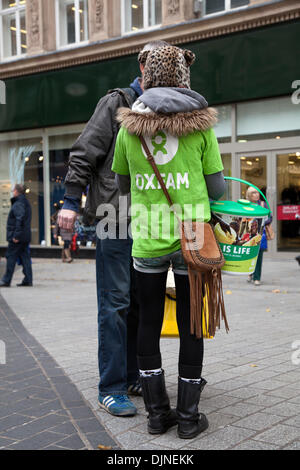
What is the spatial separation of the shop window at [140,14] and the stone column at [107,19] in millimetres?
171

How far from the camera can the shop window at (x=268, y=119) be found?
1367 cm

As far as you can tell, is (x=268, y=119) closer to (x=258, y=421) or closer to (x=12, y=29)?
(x=12, y=29)

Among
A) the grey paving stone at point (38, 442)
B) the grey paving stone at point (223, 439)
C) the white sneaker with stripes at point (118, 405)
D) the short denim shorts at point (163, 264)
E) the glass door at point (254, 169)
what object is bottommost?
the grey paving stone at point (38, 442)

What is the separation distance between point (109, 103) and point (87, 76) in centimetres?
1354

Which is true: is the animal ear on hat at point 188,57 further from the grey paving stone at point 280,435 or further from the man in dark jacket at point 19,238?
the man in dark jacket at point 19,238

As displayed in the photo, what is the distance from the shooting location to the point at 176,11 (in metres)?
14.7

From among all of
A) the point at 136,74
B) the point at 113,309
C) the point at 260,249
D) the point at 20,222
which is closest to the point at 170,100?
the point at 113,309

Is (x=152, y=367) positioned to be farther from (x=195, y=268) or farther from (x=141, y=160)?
(x=141, y=160)

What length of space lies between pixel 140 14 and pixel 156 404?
14384mm

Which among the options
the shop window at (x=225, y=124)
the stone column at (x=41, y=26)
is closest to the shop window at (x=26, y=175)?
the stone column at (x=41, y=26)

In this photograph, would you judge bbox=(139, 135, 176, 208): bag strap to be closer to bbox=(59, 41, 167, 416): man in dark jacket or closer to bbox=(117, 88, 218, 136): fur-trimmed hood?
bbox=(117, 88, 218, 136): fur-trimmed hood

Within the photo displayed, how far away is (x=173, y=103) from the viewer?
2.97m
